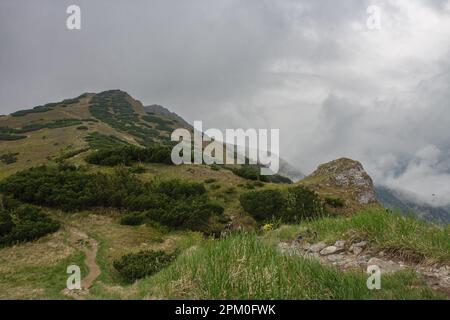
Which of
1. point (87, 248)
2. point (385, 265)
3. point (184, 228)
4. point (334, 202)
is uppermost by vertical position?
point (385, 265)

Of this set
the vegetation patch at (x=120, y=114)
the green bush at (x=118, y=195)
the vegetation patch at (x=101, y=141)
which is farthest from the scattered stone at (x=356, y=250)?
the vegetation patch at (x=120, y=114)

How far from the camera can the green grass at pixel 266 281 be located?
19.4ft

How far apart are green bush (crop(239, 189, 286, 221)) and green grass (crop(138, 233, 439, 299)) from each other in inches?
785

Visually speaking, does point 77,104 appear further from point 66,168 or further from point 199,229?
point 199,229

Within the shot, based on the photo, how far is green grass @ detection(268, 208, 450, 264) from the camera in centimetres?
745

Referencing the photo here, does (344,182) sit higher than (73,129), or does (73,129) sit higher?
(73,129)

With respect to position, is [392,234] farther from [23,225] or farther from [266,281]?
[23,225]

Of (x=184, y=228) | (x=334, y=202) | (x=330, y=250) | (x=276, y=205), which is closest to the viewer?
(x=330, y=250)

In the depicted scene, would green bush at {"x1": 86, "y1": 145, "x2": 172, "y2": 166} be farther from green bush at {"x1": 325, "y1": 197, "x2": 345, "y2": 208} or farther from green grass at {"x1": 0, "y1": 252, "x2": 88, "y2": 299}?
green grass at {"x1": 0, "y1": 252, "x2": 88, "y2": 299}

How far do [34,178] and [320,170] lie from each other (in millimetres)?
25980


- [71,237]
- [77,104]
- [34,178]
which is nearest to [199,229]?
[71,237]

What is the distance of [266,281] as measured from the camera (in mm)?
6184

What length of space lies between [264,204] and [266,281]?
21.9m

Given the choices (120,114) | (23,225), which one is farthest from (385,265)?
(120,114)
